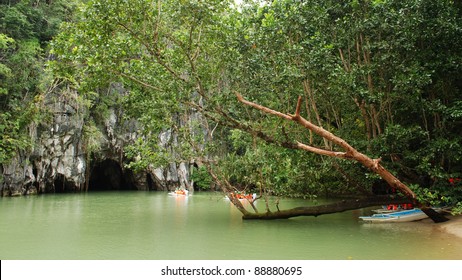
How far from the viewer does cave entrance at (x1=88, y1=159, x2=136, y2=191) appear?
27969mm

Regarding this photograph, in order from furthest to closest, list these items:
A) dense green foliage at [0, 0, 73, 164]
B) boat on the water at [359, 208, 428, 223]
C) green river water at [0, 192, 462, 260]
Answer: dense green foliage at [0, 0, 73, 164] < boat on the water at [359, 208, 428, 223] < green river water at [0, 192, 462, 260]

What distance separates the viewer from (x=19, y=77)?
17.6 meters

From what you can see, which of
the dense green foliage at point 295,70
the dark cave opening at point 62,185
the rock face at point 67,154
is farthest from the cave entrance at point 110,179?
the dense green foliage at point 295,70

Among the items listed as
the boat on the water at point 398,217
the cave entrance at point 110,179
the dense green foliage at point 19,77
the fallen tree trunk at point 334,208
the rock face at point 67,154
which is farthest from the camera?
the cave entrance at point 110,179

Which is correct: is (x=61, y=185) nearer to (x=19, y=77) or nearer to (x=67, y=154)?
(x=67, y=154)

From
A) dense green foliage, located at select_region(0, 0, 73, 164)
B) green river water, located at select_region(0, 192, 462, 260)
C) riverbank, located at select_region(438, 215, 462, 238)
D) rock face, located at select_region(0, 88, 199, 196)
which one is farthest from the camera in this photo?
rock face, located at select_region(0, 88, 199, 196)

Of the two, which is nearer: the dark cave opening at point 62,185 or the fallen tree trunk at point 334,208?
the fallen tree trunk at point 334,208

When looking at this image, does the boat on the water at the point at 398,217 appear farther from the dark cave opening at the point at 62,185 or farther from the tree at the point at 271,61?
the dark cave opening at the point at 62,185

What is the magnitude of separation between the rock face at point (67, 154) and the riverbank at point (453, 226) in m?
17.0

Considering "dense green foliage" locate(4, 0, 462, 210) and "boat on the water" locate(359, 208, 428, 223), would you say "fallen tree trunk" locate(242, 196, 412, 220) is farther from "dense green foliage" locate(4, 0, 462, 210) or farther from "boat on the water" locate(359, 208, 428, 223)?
"boat on the water" locate(359, 208, 428, 223)

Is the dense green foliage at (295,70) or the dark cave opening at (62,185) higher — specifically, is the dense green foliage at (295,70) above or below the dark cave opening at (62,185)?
above

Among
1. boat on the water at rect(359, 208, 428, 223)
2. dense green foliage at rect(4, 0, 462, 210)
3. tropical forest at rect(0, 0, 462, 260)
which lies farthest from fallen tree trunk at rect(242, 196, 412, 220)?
boat on the water at rect(359, 208, 428, 223)

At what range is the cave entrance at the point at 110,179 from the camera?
2797 cm

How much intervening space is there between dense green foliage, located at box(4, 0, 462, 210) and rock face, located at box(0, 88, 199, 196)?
11.4m
